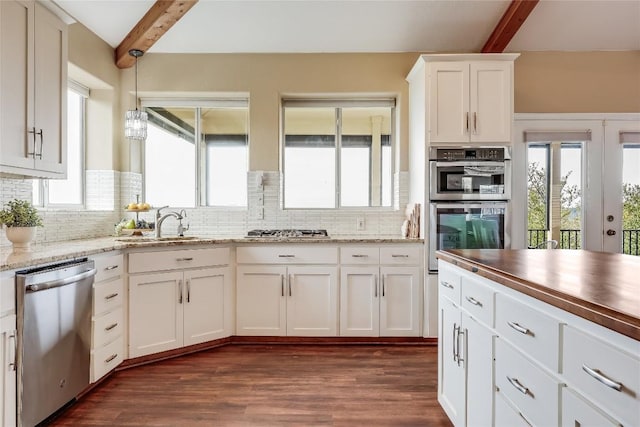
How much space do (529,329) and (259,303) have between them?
7.64ft

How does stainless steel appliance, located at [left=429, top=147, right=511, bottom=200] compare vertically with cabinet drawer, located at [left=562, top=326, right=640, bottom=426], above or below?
above

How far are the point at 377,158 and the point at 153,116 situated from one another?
2.42 metres

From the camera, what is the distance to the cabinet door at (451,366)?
174cm

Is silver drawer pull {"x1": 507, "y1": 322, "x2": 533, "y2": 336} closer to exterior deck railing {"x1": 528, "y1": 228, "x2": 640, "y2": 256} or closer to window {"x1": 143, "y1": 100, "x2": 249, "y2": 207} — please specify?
exterior deck railing {"x1": 528, "y1": 228, "x2": 640, "y2": 256}

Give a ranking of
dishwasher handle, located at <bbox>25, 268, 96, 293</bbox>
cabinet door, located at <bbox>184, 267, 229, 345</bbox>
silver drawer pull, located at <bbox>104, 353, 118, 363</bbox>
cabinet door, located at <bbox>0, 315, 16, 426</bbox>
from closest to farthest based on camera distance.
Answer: cabinet door, located at <bbox>0, 315, 16, 426</bbox> < dishwasher handle, located at <bbox>25, 268, 96, 293</bbox> < silver drawer pull, located at <bbox>104, 353, 118, 363</bbox> < cabinet door, located at <bbox>184, 267, 229, 345</bbox>

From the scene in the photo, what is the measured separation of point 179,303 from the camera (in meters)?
2.87

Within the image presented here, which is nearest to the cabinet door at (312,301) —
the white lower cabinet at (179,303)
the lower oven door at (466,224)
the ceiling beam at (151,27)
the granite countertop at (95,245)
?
the granite countertop at (95,245)

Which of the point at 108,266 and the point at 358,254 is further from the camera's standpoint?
the point at 358,254

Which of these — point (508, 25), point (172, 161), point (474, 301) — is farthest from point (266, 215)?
point (508, 25)

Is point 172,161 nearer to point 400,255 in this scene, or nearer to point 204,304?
point 204,304

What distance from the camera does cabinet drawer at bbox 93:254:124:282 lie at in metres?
2.36

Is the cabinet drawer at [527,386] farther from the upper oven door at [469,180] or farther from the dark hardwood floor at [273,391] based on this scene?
the upper oven door at [469,180]

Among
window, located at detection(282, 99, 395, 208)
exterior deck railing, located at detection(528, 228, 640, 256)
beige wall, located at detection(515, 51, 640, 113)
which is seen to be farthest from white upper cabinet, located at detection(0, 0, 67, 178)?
exterior deck railing, located at detection(528, 228, 640, 256)

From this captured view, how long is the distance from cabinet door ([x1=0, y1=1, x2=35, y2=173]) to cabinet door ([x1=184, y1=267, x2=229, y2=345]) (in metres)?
1.32
